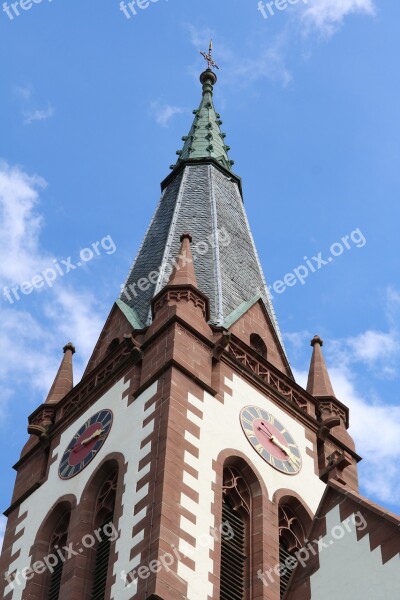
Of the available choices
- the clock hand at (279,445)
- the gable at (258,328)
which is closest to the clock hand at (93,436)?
the clock hand at (279,445)

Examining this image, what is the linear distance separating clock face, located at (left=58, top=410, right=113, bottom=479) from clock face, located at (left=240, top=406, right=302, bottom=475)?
273 cm

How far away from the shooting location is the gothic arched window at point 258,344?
31188mm

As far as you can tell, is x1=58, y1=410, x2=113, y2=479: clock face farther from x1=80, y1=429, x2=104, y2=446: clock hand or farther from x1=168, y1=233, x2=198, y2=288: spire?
x1=168, y1=233, x2=198, y2=288: spire

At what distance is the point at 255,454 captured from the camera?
26922 mm

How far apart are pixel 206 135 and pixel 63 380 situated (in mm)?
10891

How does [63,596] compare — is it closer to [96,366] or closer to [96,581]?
[96,581]

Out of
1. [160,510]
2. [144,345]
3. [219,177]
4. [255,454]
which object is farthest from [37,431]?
[219,177]

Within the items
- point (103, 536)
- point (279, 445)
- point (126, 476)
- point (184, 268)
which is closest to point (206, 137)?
point (184, 268)

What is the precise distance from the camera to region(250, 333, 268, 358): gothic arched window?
31.2m

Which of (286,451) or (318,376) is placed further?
(318,376)

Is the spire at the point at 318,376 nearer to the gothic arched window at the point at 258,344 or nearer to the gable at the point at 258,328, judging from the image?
the gable at the point at 258,328

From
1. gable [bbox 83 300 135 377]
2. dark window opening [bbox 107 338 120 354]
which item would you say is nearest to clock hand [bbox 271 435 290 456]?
gable [bbox 83 300 135 377]

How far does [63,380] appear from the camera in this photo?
32.3 meters

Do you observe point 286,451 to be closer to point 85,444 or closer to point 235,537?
point 235,537
